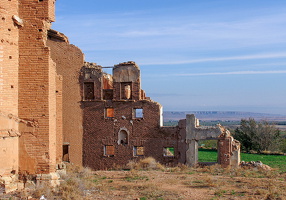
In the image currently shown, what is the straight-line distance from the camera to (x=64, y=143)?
27.0m

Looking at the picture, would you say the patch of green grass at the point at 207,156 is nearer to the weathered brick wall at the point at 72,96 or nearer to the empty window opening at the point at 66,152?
the weathered brick wall at the point at 72,96

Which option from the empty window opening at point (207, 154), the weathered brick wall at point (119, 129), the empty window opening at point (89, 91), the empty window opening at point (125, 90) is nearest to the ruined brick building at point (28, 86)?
the weathered brick wall at point (119, 129)

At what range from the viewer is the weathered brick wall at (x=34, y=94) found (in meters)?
12.8

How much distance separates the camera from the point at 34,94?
1287 cm

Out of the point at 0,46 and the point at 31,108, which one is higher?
the point at 0,46

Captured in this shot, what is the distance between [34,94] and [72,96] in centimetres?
1424

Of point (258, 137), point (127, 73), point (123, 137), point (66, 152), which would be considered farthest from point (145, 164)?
point (258, 137)

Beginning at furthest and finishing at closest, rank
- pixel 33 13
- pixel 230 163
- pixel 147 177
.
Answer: pixel 230 163 < pixel 147 177 < pixel 33 13

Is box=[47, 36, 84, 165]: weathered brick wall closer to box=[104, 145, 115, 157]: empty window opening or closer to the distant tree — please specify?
box=[104, 145, 115, 157]: empty window opening

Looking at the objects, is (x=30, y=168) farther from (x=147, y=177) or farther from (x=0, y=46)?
(x=147, y=177)

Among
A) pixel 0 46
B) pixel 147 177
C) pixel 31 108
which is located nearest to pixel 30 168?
pixel 31 108

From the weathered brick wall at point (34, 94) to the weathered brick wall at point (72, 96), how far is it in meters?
13.8

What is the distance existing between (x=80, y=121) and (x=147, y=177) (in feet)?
34.5

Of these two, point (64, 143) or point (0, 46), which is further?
point (64, 143)
